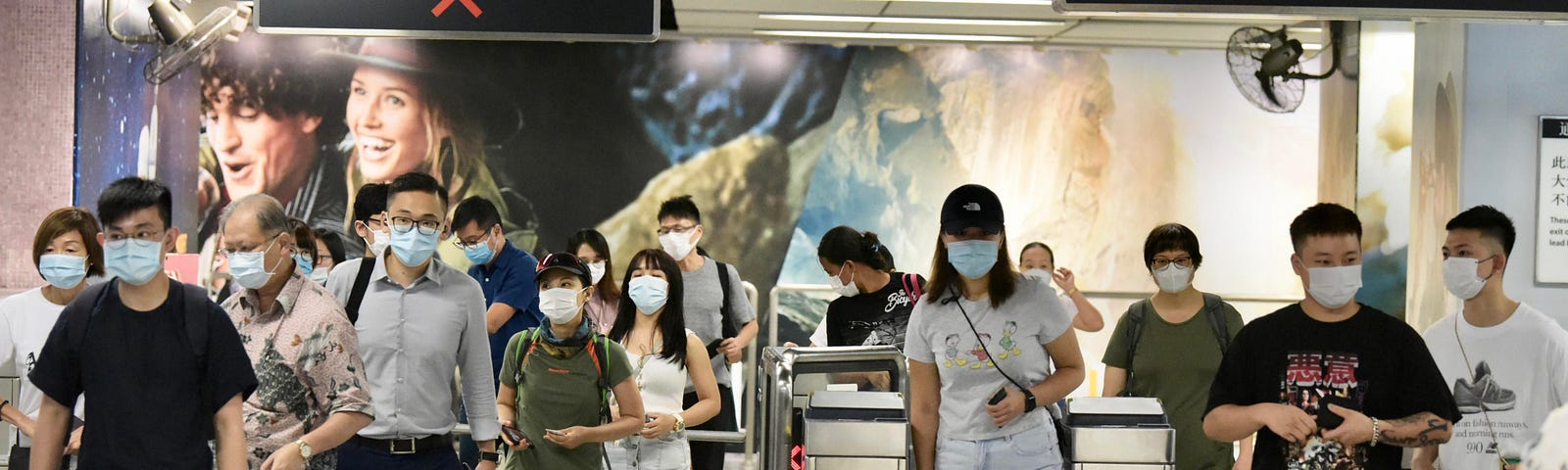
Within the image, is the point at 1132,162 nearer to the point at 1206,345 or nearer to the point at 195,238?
the point at 1206,345

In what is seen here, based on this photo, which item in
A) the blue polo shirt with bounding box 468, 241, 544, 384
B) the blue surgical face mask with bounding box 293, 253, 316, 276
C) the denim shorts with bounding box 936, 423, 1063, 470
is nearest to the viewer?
the denim shorts with bounding box 936, 423, 1063, 470

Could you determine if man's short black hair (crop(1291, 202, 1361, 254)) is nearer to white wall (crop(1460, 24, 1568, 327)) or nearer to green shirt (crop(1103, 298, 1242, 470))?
green shirt (crop(1103, 298, 1242, 470))

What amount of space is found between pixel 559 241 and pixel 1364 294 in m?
5.94

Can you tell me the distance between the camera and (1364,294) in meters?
7.48

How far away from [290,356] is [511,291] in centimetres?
209

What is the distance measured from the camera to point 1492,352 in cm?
462

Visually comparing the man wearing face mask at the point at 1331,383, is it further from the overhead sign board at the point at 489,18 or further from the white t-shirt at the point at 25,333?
the white t-shirt at the point at 25,333

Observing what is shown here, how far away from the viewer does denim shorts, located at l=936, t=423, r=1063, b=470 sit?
13.1 feet

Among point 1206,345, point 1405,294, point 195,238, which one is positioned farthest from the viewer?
point 195,238

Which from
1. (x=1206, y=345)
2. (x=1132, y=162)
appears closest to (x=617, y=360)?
(x=1206, y=345)

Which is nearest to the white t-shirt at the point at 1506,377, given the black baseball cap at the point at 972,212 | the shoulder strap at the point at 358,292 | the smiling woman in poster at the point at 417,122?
the black baseball cap at the point at 972,212

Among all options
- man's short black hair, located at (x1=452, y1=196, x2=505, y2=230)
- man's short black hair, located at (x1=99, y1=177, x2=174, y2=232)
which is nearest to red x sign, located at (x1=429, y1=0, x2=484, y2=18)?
man's short black hair, located at (x1=452, y1=196, x2=505, y2=230)

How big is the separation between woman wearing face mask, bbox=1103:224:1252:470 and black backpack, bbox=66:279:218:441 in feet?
10.0

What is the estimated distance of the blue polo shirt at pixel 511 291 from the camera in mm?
5809
